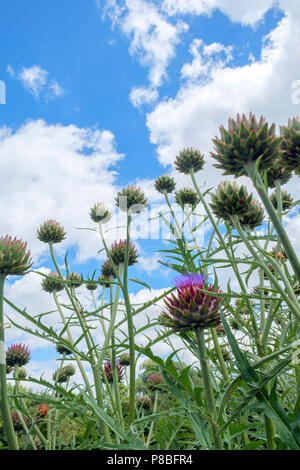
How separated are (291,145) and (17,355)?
12.6ft

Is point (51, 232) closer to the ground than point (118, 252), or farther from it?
farther from it

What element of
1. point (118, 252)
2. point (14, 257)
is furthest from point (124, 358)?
point (14, 257)

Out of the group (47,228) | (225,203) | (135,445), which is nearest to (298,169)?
(225,203)

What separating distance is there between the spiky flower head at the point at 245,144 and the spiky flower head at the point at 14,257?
1446 millimetres

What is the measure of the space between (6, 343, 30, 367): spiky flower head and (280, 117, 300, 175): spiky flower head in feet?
12.1

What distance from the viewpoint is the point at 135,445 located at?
1.35 metres

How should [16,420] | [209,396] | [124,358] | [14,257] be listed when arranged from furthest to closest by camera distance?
[124,358], [16,420], [14,257], [209,396]

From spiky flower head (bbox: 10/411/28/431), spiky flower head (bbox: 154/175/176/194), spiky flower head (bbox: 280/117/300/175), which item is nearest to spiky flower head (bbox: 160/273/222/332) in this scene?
spiky flower head (bbox: 280/117/300/175)

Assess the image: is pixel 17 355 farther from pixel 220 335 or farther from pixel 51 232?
pixel 220 335

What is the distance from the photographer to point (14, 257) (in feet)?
7.66

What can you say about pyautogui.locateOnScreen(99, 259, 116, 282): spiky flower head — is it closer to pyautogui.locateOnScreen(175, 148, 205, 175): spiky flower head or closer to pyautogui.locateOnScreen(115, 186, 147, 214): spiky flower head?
pyautogui.locateOnScreen(115, 186, 147, 214): spiky flower head

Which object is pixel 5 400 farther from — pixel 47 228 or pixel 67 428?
pixel 67 428

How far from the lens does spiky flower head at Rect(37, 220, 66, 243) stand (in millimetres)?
Answer: 3766
